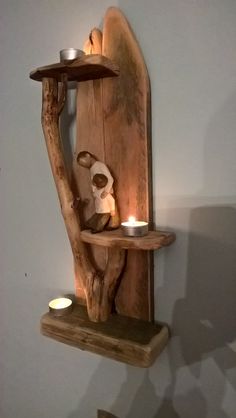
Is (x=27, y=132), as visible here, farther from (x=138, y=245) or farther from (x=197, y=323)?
(x=197, y=323)

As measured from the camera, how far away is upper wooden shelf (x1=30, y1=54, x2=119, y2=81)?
0.57m

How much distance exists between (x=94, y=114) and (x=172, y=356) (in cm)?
57

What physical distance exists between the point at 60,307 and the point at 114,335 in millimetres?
171

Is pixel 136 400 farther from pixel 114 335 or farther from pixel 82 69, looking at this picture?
pixel 82 69

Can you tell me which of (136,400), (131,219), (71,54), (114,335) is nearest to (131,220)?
(131,219)

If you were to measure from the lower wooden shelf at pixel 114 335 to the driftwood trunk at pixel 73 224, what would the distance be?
0.12 feet

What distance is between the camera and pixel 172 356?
0.67 metres

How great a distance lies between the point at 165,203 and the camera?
64 cm

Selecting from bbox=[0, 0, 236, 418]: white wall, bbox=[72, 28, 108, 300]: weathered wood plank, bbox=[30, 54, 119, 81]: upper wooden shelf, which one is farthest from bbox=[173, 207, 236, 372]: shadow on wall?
bbox=[30, 54, 119, 81]: upper wooden shelf

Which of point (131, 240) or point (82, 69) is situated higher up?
point (82, 69)

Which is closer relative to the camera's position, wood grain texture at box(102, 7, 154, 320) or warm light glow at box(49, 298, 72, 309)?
wood grain texture at box(102, 7, 154, 320)

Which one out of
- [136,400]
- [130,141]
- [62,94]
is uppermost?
[62,94]

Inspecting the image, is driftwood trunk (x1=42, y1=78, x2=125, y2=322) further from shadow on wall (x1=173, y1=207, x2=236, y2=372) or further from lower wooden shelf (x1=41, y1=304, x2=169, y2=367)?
shadow on wall (x1=173, y1=207, x2=236, y2=372)

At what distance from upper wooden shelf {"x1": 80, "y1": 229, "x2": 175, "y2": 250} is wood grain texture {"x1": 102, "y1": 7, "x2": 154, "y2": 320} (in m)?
0.06
